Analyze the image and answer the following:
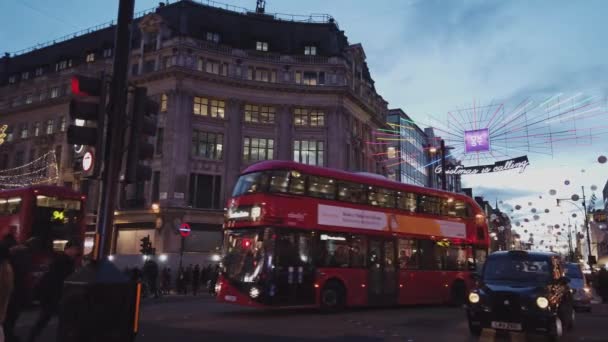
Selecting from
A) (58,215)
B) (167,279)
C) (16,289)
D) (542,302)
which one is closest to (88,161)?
(16,289)

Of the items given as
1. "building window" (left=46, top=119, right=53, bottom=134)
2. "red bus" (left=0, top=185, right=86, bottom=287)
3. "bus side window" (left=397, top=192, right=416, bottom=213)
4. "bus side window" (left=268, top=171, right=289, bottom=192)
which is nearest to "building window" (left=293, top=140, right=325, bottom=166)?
"building window" (left=46, top=119, right=53, bottom=134)

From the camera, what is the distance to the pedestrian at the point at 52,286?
25.4 feet

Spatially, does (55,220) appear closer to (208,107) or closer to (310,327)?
(310,327)

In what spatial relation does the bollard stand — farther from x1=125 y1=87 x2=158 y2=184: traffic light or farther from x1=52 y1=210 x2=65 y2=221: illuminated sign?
x1=52 y1=210 x2=65 y2=221: illuminated sign

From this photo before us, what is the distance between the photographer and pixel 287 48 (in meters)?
47.7

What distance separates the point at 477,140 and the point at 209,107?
25.8m

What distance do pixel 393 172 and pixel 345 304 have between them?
4372cm

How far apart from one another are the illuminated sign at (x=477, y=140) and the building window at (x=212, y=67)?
2563 centimetres

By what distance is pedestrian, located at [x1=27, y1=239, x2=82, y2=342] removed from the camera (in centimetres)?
775

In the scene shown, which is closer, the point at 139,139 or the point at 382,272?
the point at 139,139

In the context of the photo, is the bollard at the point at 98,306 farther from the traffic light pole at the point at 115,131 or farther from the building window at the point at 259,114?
the building window at the point at 259,114

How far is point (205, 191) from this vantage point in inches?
1651

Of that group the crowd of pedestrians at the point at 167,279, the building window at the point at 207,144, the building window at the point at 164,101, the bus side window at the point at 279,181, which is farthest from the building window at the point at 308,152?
the bus side window at the point at 279,181

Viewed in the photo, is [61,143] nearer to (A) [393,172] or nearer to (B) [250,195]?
(A) [393,172]
